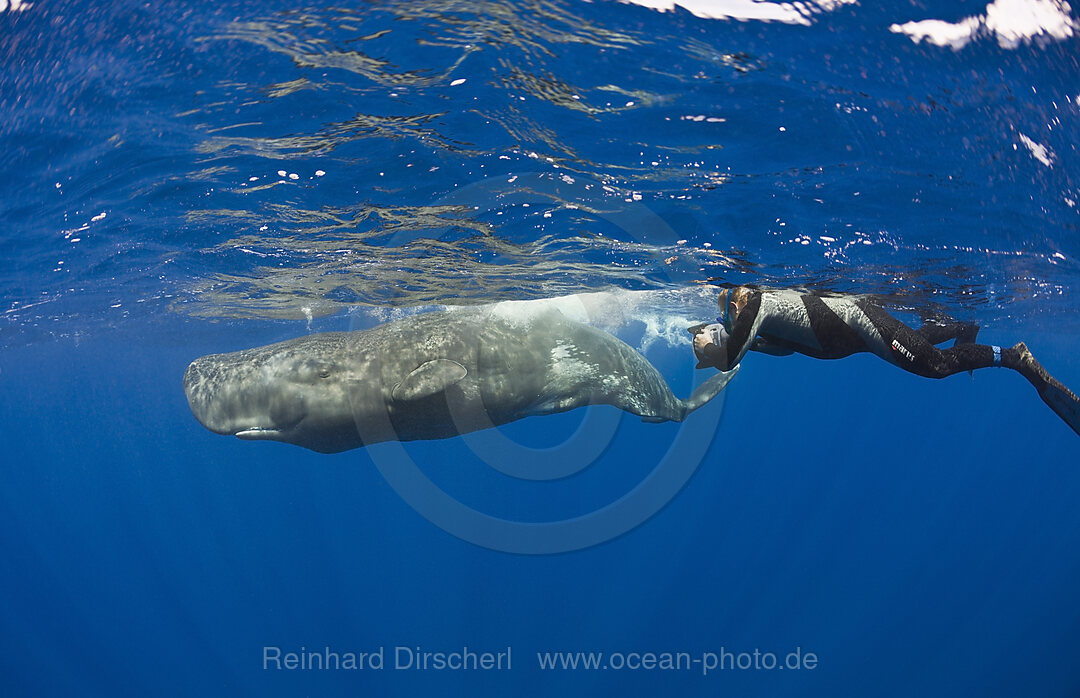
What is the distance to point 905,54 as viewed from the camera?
5.56 metres

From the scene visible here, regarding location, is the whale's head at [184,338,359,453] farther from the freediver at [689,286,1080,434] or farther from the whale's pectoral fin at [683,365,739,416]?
the whale's pectoral fin at [683,365,739,416]

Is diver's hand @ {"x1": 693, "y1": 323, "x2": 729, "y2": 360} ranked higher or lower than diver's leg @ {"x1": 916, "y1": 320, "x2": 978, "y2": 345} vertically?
higher

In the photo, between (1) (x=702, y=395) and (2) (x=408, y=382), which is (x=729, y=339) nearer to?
(1) (x=702, y=395)

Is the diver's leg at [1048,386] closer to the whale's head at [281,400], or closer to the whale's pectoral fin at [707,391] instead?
the whale's pectoral fin at [707,391]

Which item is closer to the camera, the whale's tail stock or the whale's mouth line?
the whale's mouth line

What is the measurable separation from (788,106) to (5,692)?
28.1 m

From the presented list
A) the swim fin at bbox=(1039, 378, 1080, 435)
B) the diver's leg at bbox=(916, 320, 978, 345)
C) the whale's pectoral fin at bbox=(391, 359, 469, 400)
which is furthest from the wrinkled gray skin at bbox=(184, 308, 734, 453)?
the swim fin at bbox=(1039, 378, 1080, 435)

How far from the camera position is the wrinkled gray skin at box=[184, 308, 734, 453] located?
263 inches

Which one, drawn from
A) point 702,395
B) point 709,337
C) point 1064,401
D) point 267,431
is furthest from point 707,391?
point 267,431

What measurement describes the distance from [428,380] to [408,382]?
240 millimetres

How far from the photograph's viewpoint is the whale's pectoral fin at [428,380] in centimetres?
650

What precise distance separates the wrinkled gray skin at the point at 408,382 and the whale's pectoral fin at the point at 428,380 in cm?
1

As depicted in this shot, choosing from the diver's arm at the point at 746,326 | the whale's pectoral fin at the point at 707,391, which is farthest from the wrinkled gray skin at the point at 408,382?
the diver's arm at the point at 746,326

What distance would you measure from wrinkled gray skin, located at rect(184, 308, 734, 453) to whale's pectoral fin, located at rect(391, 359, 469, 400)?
1 centimetres
